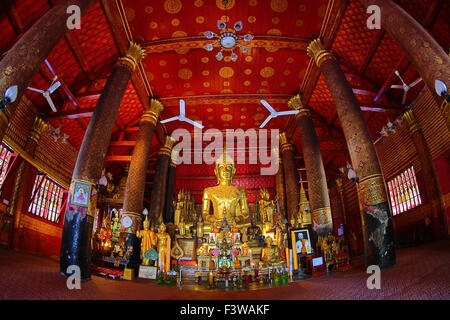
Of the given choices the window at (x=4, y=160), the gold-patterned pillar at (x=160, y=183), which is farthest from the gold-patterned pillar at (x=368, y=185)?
the window at (x=4, y=160)

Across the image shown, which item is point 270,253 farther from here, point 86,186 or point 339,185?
point 339,185

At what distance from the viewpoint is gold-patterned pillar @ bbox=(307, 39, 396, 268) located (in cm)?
565

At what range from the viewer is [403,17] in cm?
580

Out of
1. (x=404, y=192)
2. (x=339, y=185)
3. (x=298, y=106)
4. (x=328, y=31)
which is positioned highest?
(x=328, y=31)

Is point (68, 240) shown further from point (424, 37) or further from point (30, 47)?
point (424, 37)

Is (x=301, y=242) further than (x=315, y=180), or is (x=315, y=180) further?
(x=315, y=180)

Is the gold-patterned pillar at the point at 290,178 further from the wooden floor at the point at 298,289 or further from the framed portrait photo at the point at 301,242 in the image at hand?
the wooden floor at the point at 298,289

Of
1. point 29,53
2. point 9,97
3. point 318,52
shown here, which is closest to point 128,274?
point 9,97

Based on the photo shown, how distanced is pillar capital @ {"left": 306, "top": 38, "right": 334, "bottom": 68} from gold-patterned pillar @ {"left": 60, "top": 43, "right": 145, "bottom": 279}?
22.1ft

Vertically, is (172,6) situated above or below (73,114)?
above

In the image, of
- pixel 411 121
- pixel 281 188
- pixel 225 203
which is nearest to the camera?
pixel 411 121

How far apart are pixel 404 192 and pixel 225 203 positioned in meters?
7.28

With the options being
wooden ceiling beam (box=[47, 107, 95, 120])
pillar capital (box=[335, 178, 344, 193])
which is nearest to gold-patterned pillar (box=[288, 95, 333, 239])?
pillar capital (box=[335, 178, 344, 193])

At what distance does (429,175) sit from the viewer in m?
9.36
